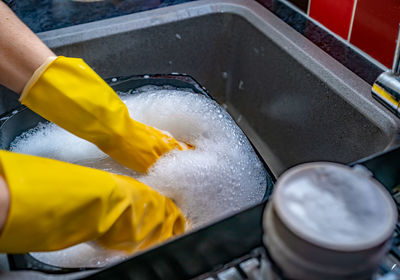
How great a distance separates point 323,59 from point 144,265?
54 centimetres

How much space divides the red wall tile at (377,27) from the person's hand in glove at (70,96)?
42 cm

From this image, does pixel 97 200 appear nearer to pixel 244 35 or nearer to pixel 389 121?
pixel 389 121

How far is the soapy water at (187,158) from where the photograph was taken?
63cm

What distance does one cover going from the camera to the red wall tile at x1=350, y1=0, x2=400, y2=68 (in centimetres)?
67

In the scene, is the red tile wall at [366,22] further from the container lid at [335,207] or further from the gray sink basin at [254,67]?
the container lid at [335,207]

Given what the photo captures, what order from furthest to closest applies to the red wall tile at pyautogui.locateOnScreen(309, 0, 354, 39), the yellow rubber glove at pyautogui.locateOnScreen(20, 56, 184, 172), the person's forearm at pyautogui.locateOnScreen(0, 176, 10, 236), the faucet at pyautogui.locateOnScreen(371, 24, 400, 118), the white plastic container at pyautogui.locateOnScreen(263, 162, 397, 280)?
the red wall tile at pyautogui.locateOnScreen(309, 0, 354, 39) → the yellow rubber glove at pyautogui.locateOnScreen(20, 56, 184, 172) → the faucet at pyautogui.locateOnScreen(371, 24, 400, 118) → the person's forearm at pyautogui.locateOnScreen(0, 176, 10, 236) → the white plastic container at pyautogui.locateOnScreen(263, 162, 397, 280)

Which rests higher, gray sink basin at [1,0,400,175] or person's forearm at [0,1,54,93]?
person's forearm at [0,1,54,93]

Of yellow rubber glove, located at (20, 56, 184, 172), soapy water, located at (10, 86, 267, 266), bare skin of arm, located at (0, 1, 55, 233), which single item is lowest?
soapy water, located at (10, 86, 267, 266)

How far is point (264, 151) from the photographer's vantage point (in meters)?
0.93

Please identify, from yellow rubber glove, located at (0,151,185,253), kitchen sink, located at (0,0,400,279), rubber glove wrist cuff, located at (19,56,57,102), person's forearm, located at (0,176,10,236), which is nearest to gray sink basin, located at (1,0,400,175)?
kitchen sink, located at (0,0,400,279)

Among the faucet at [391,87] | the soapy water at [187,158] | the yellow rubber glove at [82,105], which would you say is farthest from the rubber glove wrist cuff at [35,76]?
the faucet at [391,87]

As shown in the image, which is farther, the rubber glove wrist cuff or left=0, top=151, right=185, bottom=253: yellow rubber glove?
the rubber glove wrist cuff

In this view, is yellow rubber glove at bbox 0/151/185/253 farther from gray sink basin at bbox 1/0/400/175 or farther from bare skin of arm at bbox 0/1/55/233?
gray sink basin at bbox 1/0/400/175

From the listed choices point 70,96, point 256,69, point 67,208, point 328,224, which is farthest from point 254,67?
point 328,224
